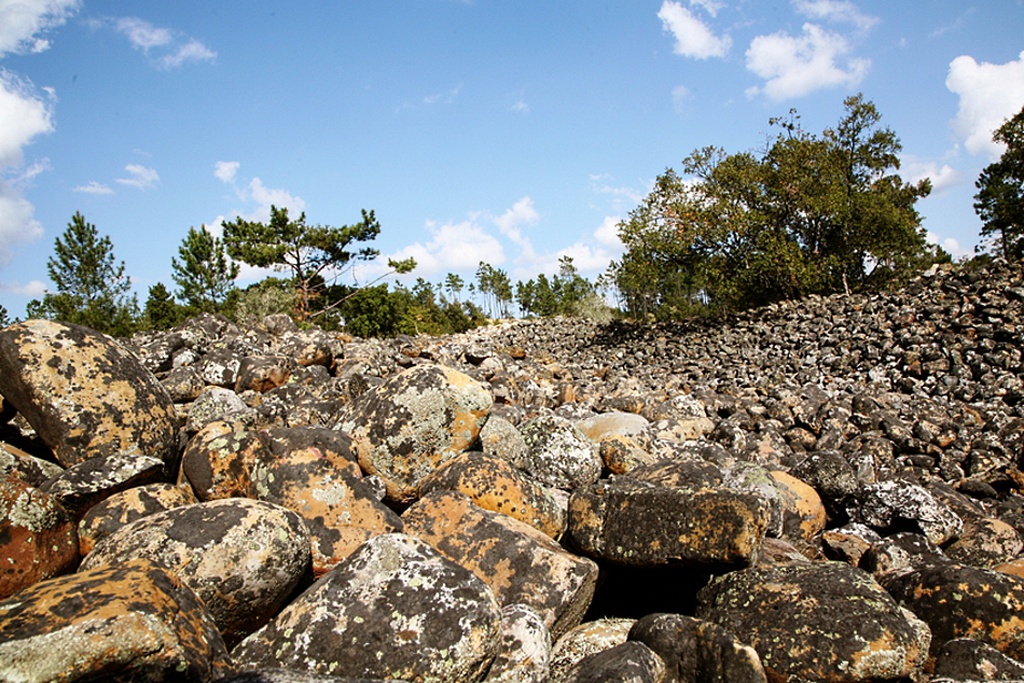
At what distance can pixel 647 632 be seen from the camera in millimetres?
3773

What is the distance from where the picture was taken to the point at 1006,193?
1108 inches

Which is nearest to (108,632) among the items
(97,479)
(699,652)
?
(97,479)

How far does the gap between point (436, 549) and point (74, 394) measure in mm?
3261

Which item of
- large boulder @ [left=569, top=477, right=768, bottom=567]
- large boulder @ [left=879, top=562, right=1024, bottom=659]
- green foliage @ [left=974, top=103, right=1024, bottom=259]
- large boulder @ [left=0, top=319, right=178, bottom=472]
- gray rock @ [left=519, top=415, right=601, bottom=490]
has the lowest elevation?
large boulder @ [left=879, top=562, right=1024, bottom=659]

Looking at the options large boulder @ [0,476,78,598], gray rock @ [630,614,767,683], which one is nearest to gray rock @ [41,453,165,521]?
large boulder @ [0,476,78,598]

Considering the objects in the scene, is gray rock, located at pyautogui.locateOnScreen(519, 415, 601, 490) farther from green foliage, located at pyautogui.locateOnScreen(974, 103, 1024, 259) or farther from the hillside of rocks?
green foliage, located at pyautogui.locateOnScreen(974, 103, 1024, 259)

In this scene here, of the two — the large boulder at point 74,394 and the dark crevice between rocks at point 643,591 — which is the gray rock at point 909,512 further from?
the large boulder at point 74,394

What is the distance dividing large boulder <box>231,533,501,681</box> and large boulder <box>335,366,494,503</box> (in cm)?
188

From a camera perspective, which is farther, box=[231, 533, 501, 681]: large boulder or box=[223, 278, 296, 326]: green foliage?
box=[223, 278, 296, 326]: green foliage

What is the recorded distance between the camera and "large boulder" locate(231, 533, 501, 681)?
3.07 meters

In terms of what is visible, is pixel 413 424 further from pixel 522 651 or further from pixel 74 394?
pixel 74 394

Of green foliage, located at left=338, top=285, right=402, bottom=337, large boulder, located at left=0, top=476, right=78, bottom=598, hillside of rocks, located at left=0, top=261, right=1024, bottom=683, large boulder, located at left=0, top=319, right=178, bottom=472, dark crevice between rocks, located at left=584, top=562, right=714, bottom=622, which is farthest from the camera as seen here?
green foliage, located at left=338, top=285, right=402, bottom=337

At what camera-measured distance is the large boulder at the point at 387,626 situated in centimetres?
307

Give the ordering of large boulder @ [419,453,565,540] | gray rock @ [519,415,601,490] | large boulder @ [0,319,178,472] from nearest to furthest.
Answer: large boulder @ [419,453,565,540] < large boulder @ [0,319,178,472] < gray rock @ [519,415,601,490]
